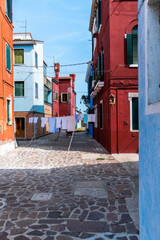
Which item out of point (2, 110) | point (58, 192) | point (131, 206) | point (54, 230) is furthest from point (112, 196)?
point (2, 110)

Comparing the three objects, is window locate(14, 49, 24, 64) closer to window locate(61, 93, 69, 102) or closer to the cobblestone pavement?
window locate(61, 93, 69, 102)

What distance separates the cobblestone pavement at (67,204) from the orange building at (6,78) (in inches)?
194

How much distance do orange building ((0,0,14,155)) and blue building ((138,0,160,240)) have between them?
34.2 ft

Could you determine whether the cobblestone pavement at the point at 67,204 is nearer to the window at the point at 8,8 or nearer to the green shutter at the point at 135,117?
the green shutter at the point at 135,117

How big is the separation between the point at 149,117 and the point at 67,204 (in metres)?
3.08

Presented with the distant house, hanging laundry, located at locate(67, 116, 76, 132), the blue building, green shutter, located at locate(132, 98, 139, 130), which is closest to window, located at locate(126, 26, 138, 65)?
green shutter, located at locate(132, 98, 139, 130)

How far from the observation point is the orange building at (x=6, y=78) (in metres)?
12.6

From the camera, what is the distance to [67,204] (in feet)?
16.3

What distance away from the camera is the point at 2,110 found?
12.5 metres

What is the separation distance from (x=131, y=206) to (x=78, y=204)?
1144mm

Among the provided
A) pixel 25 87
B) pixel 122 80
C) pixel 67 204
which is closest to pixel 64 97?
pixel 25 87

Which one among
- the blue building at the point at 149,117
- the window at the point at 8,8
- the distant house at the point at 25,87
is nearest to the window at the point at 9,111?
the window at the point at 8,8

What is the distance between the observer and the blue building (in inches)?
99.0

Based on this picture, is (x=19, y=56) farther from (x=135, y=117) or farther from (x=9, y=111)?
(x=135, y=117)
